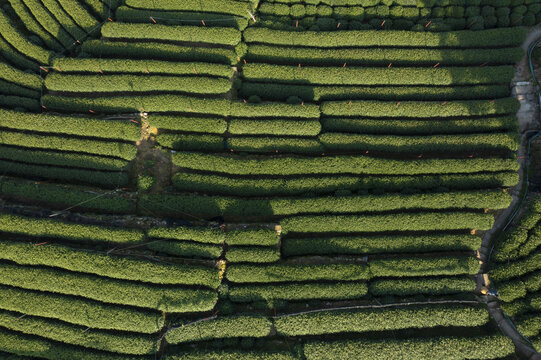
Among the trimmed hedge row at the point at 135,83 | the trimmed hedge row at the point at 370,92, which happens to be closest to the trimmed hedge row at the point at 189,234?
the trimmed hedge row at the point at 135,83

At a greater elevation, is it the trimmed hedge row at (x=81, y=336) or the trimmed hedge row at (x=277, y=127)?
the trimmed hedge row at (x=277, y=127)

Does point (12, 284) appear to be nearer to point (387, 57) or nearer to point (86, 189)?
point (86, 189)

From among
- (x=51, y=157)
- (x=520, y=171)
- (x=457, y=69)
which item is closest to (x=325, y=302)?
(x=520, y=171)

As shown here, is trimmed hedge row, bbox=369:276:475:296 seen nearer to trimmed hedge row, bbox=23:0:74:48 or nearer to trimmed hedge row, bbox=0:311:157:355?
trimmed hedge row, bbox=0:311:157:355

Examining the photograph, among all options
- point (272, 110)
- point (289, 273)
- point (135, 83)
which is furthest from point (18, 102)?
point (289, 273)

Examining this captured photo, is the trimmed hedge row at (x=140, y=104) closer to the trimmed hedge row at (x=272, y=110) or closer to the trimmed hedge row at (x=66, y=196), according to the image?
the trimmed hedge row at (x=272, y=110)

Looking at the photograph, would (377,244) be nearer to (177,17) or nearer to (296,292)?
(296,292)

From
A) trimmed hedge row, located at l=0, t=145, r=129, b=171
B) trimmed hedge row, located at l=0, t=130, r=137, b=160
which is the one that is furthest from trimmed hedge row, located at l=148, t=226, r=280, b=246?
trimmed hedge row, located at l=0, t=130, r=137, b=160
